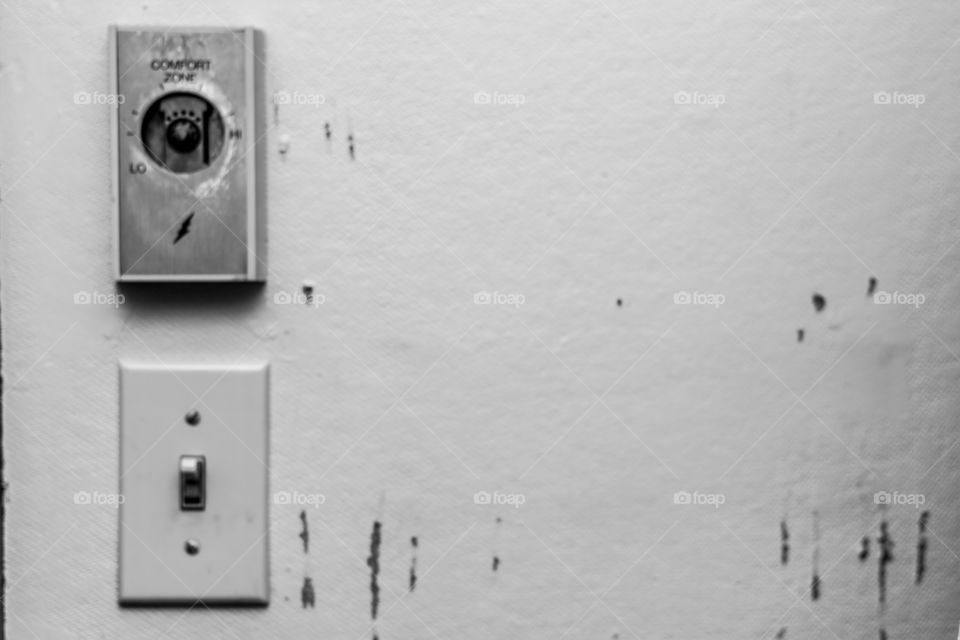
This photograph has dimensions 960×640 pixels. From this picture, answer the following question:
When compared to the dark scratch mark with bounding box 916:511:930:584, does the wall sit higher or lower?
higher

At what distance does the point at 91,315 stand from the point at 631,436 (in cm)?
58

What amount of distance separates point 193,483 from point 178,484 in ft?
0.07

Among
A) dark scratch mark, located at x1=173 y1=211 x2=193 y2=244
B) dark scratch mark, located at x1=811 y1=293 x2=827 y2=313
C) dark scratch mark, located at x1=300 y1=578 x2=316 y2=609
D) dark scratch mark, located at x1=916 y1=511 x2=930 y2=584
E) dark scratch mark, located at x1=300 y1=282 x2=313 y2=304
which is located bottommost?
dark scratch mark, located at x1=300 y1=578 x2=316 y2=609

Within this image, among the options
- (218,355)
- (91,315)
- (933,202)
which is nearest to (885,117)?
(933,202)

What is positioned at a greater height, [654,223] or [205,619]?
[654,223]

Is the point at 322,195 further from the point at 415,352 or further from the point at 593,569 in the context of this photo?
the point at 593,569

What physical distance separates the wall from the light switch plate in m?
0.02

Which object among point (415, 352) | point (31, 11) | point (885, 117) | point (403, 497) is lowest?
point (403, 497)

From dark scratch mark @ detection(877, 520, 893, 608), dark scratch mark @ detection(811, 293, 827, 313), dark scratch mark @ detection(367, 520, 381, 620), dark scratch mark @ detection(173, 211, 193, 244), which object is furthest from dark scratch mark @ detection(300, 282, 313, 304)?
dark scratch mark @ detection(877, 520, 893, 608)

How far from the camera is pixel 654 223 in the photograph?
3.51ft

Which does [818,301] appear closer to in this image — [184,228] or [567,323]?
[567,323]

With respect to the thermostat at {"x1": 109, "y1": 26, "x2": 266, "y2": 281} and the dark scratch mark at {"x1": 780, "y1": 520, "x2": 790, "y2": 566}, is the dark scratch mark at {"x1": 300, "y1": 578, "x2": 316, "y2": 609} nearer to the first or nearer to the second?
the thermostat at {"x1": 109, "y1": 26, "x2": 266, "y2": 281}

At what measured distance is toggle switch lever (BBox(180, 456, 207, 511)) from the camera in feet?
3.38

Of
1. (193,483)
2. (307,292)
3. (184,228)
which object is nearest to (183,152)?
(184,228)
